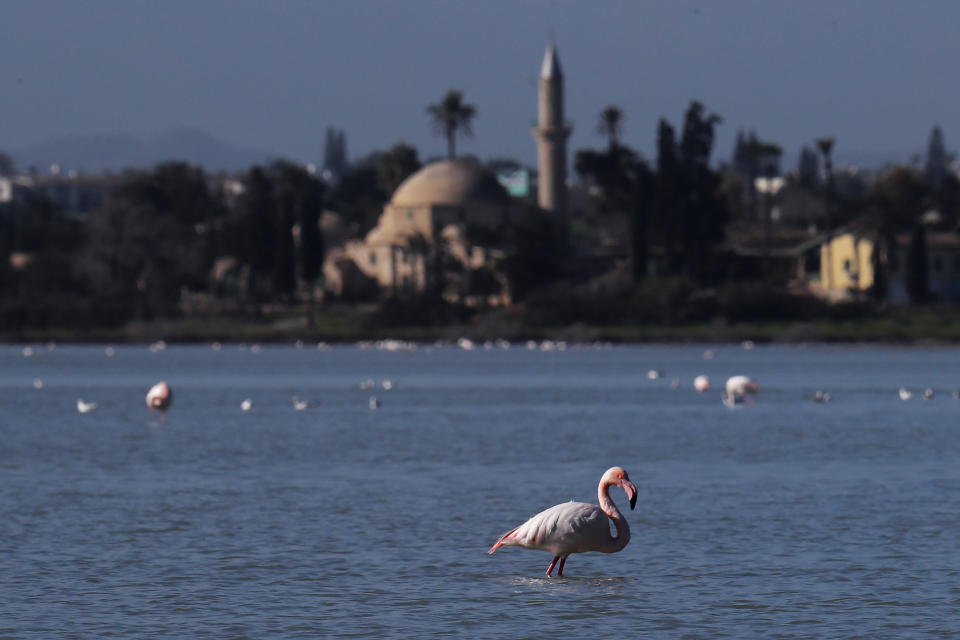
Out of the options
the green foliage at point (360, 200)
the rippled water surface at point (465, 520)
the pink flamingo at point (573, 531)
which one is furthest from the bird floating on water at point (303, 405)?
the green foliage at point (360, 200)

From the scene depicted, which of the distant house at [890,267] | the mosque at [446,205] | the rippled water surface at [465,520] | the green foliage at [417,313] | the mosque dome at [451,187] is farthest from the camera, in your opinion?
the mosque dome at [451,187]

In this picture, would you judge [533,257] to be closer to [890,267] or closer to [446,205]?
[446,205]

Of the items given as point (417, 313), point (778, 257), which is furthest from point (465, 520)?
point (778, 257)

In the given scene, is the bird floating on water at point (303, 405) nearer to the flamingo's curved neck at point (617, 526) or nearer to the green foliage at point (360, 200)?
the flamingo's curved neck at point (617, 526)

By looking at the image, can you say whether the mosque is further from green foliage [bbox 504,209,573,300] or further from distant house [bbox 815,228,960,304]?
distant house [bbox 815,228,960,304]

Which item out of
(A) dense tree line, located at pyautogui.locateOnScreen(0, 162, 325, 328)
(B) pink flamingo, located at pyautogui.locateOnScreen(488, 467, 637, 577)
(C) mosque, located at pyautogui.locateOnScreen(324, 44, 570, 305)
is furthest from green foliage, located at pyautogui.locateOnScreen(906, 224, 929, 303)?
(B) pink flamingo, located at pyautogui.locateOnScreen(488, 467, 637, 577)

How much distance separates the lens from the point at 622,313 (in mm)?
110812

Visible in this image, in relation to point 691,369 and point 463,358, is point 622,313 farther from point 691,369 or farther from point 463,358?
point 691,369

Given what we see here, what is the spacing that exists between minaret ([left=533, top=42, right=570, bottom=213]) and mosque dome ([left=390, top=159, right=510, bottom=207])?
4.09 metres

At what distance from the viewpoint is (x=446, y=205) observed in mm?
133125

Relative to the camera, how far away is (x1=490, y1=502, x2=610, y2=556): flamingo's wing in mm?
17109

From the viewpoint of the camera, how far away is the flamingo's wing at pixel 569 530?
17109 mm

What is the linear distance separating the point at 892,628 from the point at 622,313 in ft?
315

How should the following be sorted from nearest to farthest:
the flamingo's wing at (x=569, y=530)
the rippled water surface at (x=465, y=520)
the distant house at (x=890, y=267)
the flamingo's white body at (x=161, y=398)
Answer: the rippled water surface at (x=465, y=520)
the flamingo's wing at (x=569, y=530)
the flamingo's white body at (x=161, y=398)
the distant house at (x=890, y=267)
